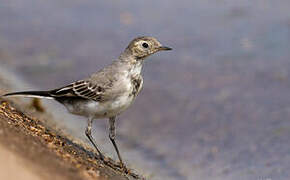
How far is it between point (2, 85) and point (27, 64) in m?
2.82

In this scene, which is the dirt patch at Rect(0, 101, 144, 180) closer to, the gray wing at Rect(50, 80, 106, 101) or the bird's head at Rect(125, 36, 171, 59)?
the gray wing at Rect(50, 80, 106, 101)

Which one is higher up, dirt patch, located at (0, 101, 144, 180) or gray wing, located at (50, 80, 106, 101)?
gray wing, located at (50, 80, 106, 101)

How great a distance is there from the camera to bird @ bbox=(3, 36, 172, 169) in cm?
862

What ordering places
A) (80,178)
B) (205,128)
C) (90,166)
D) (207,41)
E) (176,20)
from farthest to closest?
1. (176,20)
2. (207,41)
3. (205,128)
4. (90,166)
5. (80,178)

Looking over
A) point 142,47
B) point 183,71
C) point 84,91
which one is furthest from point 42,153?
point 183,71

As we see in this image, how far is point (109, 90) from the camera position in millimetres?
8641

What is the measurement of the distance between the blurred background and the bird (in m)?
2.06

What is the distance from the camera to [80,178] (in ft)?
20.5

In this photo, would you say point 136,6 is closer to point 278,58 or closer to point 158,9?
point 158,9

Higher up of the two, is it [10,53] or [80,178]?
[10,53]

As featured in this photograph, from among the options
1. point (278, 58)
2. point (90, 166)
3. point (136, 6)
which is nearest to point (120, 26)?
point (136, 6)

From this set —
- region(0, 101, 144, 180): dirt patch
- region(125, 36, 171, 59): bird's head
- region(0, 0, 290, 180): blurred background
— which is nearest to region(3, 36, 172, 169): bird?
region(125, 36, 171, 59): bird's head

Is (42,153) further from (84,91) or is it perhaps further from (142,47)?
(142,47)

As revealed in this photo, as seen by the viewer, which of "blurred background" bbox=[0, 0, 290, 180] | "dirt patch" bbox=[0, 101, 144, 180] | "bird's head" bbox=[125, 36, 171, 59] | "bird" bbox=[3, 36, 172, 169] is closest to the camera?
"dirt patch" bbox=[0, 101, 144, 180]
